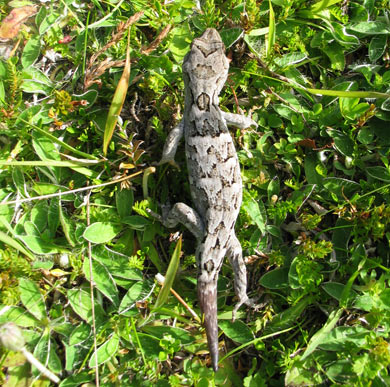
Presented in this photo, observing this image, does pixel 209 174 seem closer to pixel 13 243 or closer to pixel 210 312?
pixel 210 312

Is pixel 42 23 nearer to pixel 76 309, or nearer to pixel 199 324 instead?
pixel 76 309

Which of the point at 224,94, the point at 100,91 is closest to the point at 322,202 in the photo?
the point at 224,94

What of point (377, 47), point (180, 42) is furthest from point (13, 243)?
point (377, 47)

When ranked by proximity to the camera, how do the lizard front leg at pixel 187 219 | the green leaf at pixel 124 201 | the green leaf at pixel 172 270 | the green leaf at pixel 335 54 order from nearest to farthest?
1. the green leaf at pixel 172 270
2. the lizard front leg at pixel 187 219
3. the green leaf at pixel 124 201
4. the green leaf at pixel 335 54

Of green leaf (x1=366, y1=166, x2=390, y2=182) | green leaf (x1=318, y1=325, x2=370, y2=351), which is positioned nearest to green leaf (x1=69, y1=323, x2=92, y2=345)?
green leaf (x1=318, y1=325, x2=370, y2=351)

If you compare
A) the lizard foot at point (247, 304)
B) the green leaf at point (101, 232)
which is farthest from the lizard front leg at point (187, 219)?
the lizard foot at point (247, 304)

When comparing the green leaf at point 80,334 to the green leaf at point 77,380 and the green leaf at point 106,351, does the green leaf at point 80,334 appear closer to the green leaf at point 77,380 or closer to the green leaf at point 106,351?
the green leaf at point 106,351
